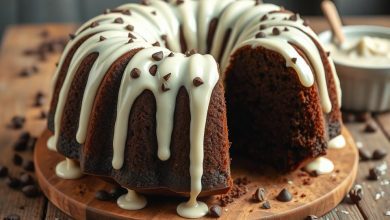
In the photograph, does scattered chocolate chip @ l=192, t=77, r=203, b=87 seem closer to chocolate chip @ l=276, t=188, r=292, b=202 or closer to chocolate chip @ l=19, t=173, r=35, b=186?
chocolate chip @ l=276, t=188, r=292, b=202

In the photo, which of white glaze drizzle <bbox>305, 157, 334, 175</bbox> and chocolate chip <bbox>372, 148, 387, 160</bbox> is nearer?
white glaze drizzle <bbox>305, 157, 334, 175</bbox>

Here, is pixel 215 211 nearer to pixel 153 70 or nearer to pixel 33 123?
pixel 153 70

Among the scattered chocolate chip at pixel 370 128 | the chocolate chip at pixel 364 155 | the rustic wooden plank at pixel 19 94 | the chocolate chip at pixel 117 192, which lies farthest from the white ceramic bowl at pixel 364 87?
the rustic wooden plank at pixel 19 94

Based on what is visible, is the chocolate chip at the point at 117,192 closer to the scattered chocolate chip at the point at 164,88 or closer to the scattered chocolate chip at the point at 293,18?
the scattered chocolate chip at the point at 164,88

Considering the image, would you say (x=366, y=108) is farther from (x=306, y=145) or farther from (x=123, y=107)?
(x=123, y=107)

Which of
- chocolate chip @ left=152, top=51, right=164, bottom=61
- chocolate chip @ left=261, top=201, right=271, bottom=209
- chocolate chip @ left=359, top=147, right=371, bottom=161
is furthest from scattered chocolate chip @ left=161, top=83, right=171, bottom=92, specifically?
chocolate chip @ left=359, top=147, right=371, bottom=161
